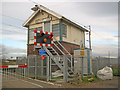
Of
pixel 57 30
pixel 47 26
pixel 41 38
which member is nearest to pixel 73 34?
pixel 57 30

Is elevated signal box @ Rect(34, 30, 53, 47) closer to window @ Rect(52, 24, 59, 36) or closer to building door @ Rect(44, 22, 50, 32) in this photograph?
window @ Rect(52, 24, 59, 36)

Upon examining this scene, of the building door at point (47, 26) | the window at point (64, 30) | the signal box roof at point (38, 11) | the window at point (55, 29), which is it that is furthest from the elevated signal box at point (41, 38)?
the building door at point (47, 26)

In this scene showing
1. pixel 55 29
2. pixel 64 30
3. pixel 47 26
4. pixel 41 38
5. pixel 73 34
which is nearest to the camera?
pixel 41 38

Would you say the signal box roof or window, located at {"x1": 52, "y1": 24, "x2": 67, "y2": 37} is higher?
the signal box roof

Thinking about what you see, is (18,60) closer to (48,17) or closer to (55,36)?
(55,36)

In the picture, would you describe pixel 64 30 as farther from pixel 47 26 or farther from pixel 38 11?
pixel 38 11

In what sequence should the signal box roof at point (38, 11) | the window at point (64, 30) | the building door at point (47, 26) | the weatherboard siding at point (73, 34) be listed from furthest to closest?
the weatherboard siding at point (73, 34) → the building door at point (47, 26) → the window at point (64, 30) → the signal box roof at point (38, 11)

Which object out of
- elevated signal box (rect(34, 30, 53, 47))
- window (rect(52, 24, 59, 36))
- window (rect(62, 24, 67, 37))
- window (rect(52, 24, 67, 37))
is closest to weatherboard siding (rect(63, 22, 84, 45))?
window (rect(62, 24, 67, 37))

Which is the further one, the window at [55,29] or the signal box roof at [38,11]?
the window at [55,29]

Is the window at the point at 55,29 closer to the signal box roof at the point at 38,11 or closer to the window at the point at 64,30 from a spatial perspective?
the window at the point at 64,30

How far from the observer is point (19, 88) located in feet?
24.8

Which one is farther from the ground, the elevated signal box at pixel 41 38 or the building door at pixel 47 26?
the building door at pixel 47 26

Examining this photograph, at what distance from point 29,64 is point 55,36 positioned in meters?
4.52

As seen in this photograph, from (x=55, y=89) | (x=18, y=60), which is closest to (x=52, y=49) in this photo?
(x=18, y=60)
